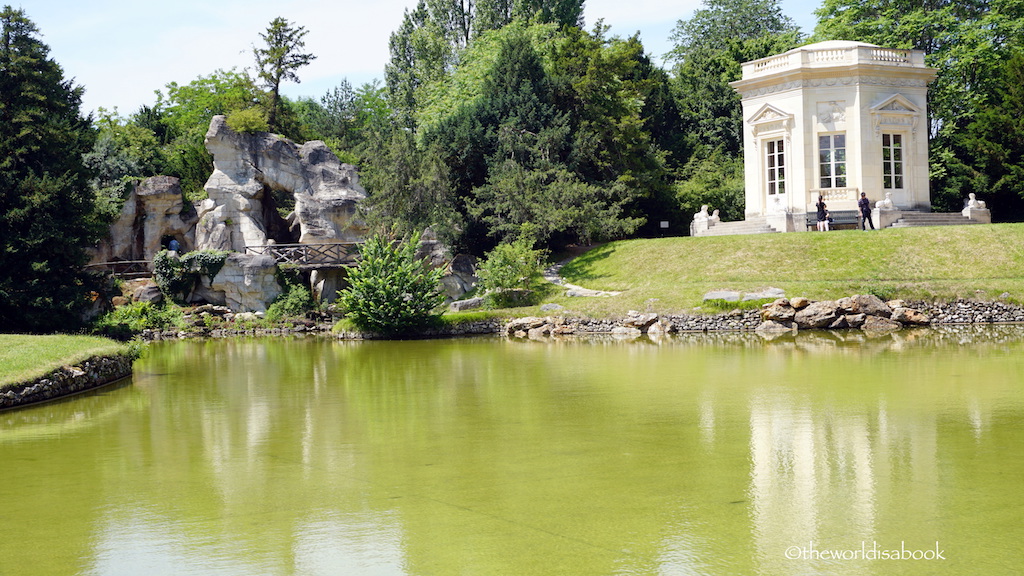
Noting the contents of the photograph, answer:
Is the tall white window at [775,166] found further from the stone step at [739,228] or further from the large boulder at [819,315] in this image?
the large boulder at [819,315]

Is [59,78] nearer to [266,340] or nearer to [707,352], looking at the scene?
[266,340]

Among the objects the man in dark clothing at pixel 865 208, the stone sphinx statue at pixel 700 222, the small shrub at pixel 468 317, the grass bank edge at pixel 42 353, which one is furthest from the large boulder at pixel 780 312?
the grass bank edge at pixel 42 353

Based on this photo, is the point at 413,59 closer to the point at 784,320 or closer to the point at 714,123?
the point at 714,123

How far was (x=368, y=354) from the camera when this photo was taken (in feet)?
77.3

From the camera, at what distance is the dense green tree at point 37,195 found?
25062 millimetres

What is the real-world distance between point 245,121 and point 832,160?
2449 cm

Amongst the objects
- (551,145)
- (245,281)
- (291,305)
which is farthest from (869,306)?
(245,281)

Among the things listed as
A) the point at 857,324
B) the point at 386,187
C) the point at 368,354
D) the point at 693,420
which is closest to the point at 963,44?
the point at 857,324

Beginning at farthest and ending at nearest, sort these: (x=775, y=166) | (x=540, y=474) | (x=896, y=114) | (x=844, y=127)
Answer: (x=775, y=166), (x=896, y=114), (x=844, y=127), (x=540, y=474)

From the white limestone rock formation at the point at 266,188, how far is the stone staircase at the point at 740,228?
14.9 m

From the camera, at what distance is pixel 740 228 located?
3556 centimetres

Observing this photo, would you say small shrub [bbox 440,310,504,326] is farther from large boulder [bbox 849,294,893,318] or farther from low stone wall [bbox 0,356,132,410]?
low stone wall [bbox 0,356,132,410]

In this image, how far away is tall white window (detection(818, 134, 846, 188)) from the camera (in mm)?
34812

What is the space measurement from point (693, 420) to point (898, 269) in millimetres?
18320
